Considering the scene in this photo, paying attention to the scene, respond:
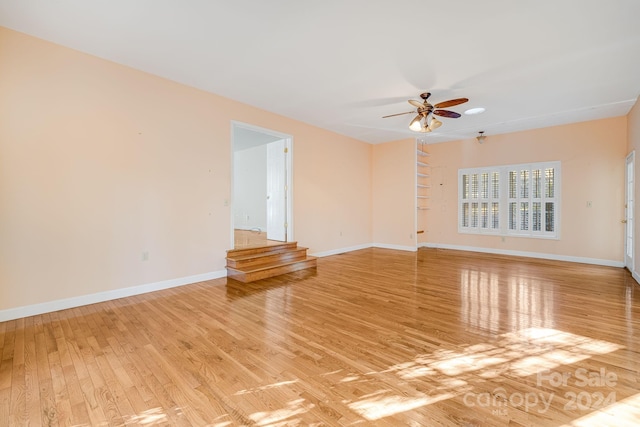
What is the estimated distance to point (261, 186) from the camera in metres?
8.22

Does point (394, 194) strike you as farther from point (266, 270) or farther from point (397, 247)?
point (266, 270)

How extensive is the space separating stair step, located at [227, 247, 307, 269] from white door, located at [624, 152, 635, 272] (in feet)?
18.7

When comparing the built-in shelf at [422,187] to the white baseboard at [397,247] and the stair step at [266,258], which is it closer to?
the white baseboard at [397,247]

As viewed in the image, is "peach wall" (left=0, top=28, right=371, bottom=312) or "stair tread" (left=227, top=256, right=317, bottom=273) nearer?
"peach wall" (left=0, top=28, right=371, bottom=312)

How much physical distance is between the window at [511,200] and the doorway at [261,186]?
4626mm

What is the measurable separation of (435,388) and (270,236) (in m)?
4.81

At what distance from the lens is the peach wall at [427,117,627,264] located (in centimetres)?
535

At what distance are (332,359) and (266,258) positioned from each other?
2.94m

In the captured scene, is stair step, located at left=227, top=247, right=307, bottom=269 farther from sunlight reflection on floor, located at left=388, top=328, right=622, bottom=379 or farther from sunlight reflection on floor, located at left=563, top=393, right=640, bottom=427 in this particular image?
sunlight reflection on floor, located at left=563, top=393, right=640, bottom=427

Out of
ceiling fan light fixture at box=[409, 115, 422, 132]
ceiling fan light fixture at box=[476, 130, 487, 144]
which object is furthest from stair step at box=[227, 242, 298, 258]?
ceiling fan light fixture at box=[476, 130, 487, 144]

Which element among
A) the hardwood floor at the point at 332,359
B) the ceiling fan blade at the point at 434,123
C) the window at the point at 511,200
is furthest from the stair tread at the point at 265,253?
the window at the point at 511,200

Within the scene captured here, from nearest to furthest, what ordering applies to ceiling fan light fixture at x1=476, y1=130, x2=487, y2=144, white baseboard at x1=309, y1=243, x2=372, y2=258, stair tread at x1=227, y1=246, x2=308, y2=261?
stair tread at x1=227, y1=246, x2=308, y2=261
white baseboard at x1=309, y1=243, x2=372, y2=258
ceiling fan light fixture at x1=476, y1=130, x2=487, y2=144

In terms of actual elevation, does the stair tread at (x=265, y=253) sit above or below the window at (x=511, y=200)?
below

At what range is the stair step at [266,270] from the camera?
4323 mm
